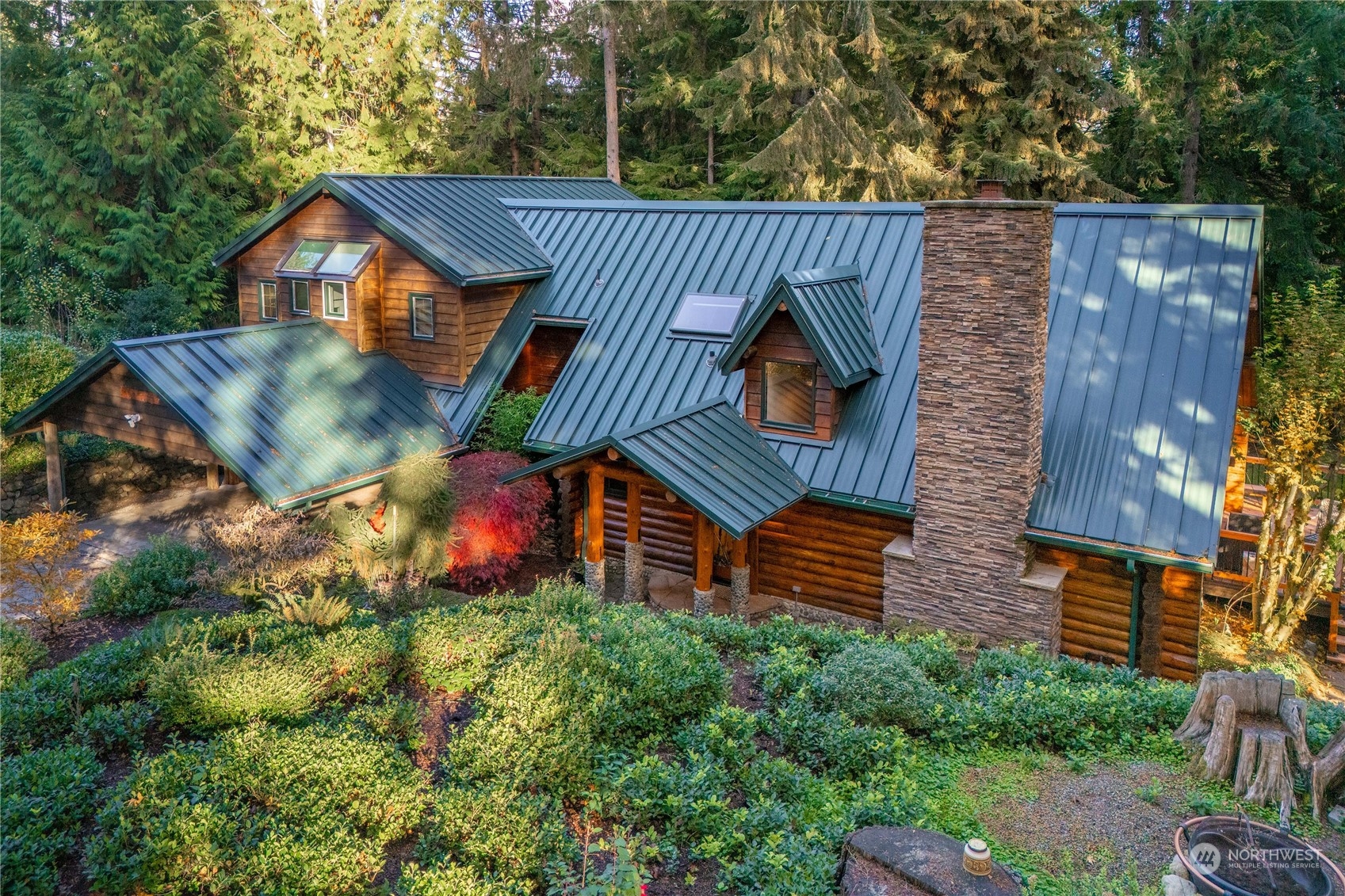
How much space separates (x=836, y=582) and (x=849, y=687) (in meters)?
5.35

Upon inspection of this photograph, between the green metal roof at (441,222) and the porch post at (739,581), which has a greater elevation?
the green metal roof at (441,222)

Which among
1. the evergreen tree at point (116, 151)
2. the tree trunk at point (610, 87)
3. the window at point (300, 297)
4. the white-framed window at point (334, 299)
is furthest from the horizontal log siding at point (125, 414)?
the tree trunk at point (610, 87)

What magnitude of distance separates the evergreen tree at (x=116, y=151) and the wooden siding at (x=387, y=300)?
14835 millimetres

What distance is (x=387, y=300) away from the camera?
60.8 ft

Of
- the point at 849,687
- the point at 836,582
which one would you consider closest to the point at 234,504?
the point at 836,582

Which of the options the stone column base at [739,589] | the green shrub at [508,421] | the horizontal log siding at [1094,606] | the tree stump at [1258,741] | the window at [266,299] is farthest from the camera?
the window at [266,299]

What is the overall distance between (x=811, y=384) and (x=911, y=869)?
881 cm

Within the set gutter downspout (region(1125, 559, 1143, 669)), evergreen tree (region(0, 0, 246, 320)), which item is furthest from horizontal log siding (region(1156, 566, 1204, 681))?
evergreen tree (region(0, 0, 246, 320))

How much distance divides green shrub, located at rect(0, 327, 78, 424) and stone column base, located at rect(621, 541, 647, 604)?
12.6 m

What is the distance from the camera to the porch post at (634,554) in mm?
14148

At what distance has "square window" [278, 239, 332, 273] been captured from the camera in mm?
18734

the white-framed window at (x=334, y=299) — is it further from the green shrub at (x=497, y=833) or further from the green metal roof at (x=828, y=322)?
the green shrub at (x=497, y=833)

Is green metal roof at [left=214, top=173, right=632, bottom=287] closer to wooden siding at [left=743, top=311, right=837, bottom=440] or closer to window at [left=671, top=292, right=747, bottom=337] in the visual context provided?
window at [left=671, top=292, right=747, bottom=337]

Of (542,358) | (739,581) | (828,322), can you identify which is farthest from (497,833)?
(542,358)
